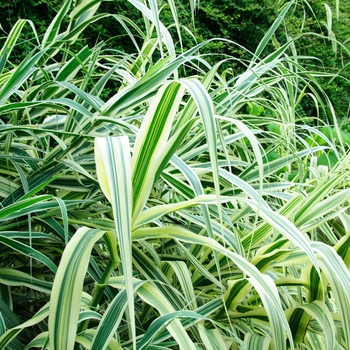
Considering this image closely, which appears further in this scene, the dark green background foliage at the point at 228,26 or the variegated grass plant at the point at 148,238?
the dark green background foliage at the point at 228,26

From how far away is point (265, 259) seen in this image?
0.56 m

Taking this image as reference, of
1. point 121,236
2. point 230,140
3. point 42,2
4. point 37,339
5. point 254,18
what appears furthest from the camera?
point 254,18

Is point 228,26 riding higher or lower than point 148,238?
lower

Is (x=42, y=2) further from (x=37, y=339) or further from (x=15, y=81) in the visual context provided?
(x=37, y=339)

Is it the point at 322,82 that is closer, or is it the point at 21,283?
the point at 21,283

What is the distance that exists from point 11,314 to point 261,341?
0.93 feet

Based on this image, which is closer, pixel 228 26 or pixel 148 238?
pixel 148 238

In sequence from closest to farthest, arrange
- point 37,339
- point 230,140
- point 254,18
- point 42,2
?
1. point 37,339
2. point 230,140
3. point 42,2
4. point 254,18

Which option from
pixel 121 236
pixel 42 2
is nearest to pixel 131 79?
pixel 121 236

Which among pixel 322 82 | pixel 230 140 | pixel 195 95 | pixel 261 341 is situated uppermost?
pixel 195 95

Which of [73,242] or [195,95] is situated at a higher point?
[195,95]

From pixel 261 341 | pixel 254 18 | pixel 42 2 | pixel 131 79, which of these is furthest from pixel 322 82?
pixel 261 341

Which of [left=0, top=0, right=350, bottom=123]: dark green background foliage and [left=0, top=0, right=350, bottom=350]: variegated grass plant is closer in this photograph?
[left=0, top=0, right=350, bottom=350]: variegated grass plant

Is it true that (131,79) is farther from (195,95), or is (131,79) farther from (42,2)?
(42,2)
